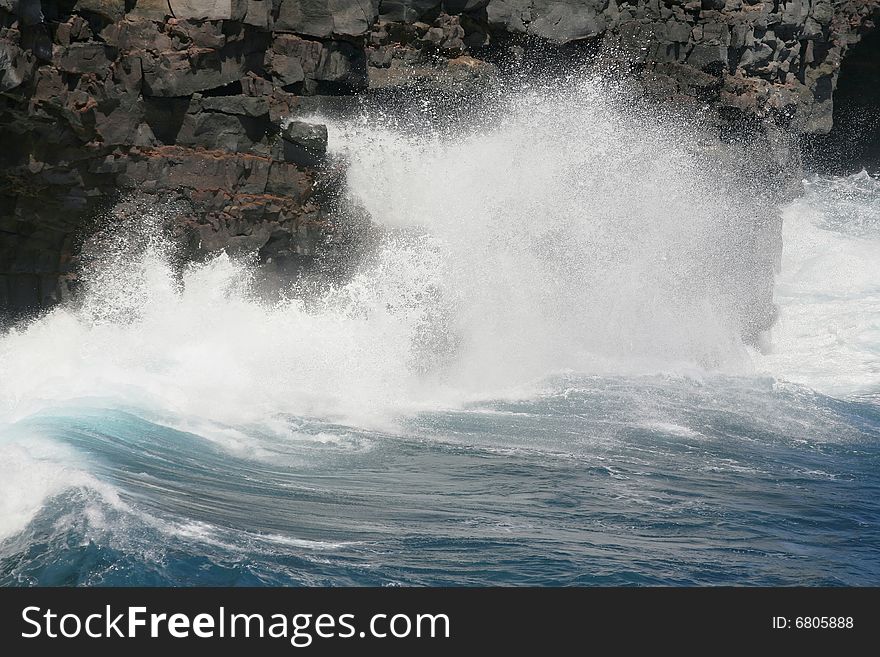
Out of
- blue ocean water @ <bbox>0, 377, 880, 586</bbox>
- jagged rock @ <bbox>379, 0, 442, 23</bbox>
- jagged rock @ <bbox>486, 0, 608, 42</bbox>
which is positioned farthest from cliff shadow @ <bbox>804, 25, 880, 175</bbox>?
blue ocean water @ <bbox>0, 377, 880, 586</bbox>

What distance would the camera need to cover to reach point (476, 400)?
12.8 metres

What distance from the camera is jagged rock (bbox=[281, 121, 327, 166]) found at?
1441 cm

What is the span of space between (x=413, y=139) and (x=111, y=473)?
8.91 meters

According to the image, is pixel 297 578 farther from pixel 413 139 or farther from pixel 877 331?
pixel 877 331

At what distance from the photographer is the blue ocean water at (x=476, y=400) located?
23.9 ft

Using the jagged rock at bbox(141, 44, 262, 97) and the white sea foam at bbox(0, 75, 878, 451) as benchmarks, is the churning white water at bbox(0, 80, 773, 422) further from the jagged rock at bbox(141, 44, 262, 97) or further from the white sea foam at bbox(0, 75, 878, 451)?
the jagged rock at bbox(141, 44, 262, 97)

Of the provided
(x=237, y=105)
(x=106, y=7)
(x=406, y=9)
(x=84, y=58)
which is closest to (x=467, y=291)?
(x=237, y=105)

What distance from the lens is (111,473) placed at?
8039 mm

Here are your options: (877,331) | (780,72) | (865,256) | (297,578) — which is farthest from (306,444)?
(865,256)

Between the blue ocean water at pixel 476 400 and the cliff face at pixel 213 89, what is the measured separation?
2.32 ft

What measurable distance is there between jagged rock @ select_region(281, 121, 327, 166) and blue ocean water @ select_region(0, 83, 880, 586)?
26.2 inches

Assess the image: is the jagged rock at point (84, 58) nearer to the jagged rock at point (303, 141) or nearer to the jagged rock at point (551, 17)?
the jagged rock at point (303, 141)

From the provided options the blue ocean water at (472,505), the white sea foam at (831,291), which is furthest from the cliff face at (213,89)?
the white sea foam at (831,291)
